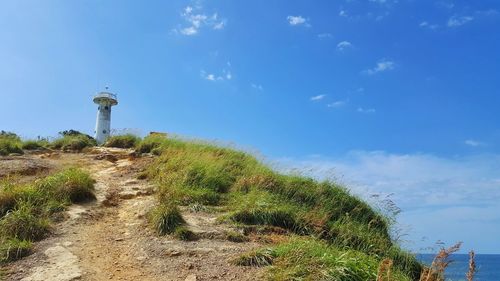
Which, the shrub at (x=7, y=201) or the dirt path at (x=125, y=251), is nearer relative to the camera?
the dirt path at (x=125, y=251)

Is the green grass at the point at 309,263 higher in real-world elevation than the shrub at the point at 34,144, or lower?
lower

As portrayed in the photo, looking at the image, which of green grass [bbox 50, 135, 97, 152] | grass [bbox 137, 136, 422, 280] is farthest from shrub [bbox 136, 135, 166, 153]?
green grass [bbox 50, 135, 97, 152]

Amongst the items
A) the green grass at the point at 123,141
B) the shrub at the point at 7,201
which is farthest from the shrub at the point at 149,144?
the shrub at the point at 7,201

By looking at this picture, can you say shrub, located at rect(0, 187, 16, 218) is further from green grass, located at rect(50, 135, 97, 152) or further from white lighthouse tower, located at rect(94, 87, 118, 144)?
white lighthouse tower, located at rect(94, 87, 118, 144)

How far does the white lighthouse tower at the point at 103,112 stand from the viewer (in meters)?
42.4

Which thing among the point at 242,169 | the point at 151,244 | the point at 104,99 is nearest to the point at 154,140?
the point at 242,169

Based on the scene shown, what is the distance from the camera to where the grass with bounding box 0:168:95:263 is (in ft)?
23.0

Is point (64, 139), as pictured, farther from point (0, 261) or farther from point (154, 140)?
point (0, 261)

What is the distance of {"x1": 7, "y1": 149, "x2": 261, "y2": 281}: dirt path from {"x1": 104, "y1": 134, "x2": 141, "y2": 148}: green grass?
10243 mm

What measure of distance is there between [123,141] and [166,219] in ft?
43.5

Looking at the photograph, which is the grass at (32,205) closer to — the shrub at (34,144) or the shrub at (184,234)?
the shrub at (184,234)

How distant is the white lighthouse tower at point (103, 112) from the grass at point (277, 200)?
3069 cm

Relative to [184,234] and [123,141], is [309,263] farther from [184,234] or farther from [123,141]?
[123,141]

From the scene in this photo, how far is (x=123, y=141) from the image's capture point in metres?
20.5
